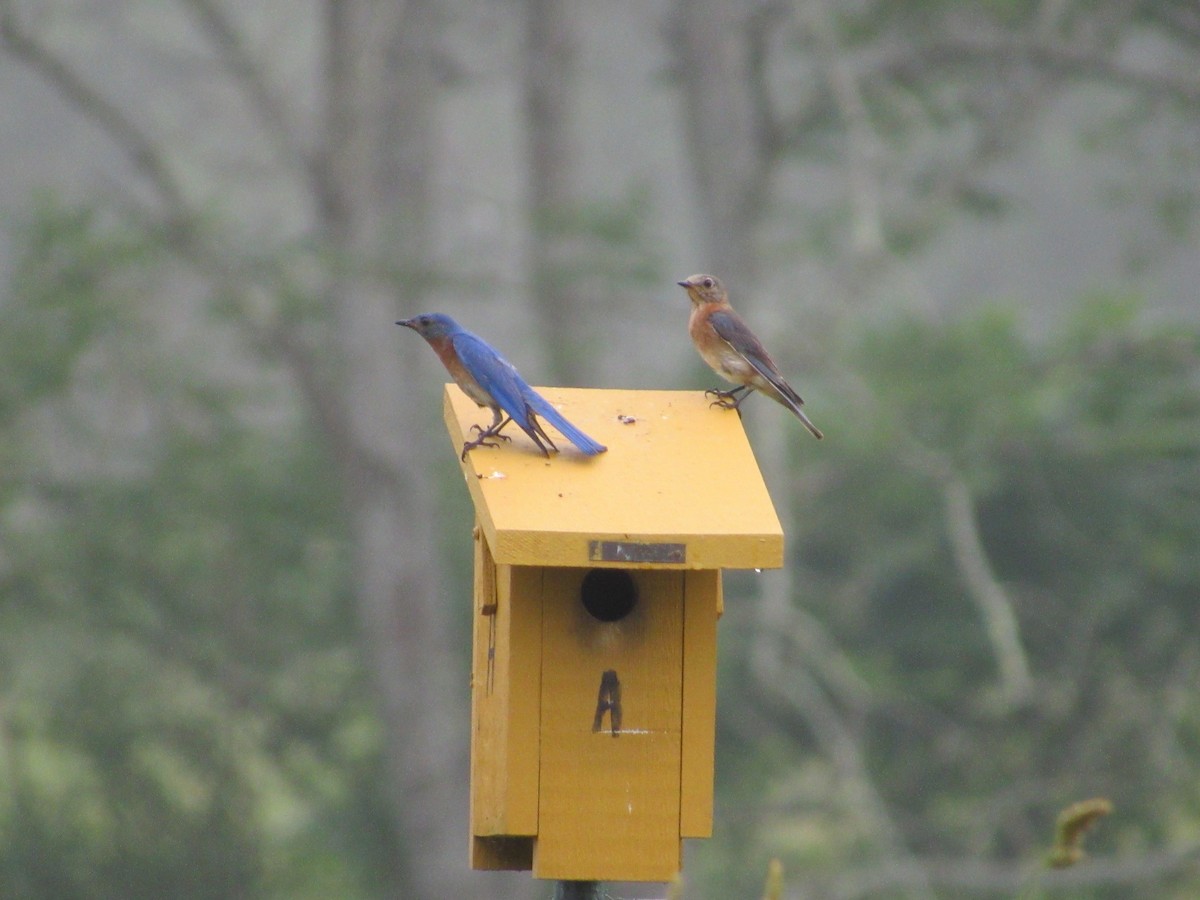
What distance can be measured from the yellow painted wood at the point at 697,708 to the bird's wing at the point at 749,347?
106 cm

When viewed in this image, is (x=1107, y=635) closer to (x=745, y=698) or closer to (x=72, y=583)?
(x=745, y=698)

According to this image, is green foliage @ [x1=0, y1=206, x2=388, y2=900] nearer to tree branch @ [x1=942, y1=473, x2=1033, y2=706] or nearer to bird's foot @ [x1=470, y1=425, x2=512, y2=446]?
tree branch @ [x1=942, y1=473, x2=1033, y2=706]

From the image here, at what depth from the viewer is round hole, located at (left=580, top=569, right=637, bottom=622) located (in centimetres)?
380

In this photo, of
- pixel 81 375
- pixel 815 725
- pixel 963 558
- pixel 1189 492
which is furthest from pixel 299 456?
pixel 1189 492

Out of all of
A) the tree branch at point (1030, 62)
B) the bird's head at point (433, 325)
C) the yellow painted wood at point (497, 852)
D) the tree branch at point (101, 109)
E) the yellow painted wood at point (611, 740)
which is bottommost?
the yellow painted wood at point (497, 852)

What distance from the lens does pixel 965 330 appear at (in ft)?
37.6

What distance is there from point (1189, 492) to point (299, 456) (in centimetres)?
614

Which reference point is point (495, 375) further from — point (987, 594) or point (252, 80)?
point (252, 80)

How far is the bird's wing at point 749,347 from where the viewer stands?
15.5ft

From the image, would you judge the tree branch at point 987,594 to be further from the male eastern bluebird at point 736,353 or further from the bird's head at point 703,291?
the male eastern bluebird at point 736,353

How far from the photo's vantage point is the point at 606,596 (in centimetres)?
385

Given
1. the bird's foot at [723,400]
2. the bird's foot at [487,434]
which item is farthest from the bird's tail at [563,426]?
the bird's foot at [723,400]

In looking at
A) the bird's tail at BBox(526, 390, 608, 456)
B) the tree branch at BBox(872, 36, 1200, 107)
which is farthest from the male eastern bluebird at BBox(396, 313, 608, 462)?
the tree branch at BBox(872, 36, 1200, 107)

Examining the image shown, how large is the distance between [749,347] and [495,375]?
46.3 inches
